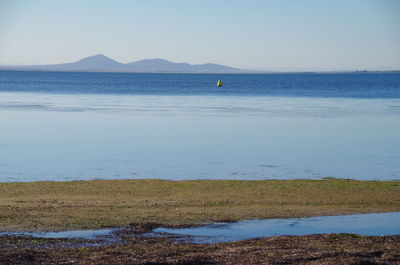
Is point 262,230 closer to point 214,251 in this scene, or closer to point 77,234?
point 214,251

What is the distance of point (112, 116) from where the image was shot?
152 feet

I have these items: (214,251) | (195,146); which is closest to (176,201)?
(214,251)

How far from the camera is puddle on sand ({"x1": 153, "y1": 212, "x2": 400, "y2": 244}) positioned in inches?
539

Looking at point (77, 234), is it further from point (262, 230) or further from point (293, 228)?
point (293, 228)

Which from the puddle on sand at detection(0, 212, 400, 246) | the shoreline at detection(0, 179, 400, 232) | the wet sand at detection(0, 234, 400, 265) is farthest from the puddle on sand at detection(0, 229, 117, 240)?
the wet sand at detection(0, 234, 400, 265)

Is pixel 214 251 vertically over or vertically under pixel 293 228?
over

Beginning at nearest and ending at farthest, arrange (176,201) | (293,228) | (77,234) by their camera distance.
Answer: (77,234) < (293,228) < (176,201)

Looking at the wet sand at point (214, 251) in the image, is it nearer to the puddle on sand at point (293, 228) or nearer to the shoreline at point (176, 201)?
the puddle on sand at point (293, 228)

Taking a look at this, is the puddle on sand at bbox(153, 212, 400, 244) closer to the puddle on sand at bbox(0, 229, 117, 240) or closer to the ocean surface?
the puddle on sand at bbox(0, 229, 117, 240)

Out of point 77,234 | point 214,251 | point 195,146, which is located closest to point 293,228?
point 214,251

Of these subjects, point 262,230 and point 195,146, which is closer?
point 262,230

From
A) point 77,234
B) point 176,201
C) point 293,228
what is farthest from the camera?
point 176,201

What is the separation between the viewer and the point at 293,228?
14.6 m

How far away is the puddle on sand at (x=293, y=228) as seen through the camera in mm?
13688
